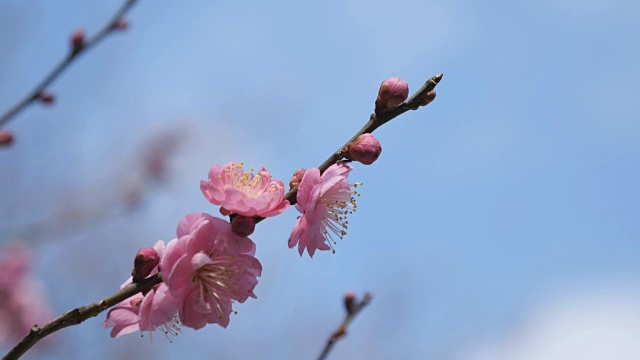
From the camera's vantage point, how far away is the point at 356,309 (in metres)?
2.56

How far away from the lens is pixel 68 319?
58.5 inches

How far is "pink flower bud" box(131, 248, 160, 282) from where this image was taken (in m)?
1.66

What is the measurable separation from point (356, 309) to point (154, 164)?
5.96 meters

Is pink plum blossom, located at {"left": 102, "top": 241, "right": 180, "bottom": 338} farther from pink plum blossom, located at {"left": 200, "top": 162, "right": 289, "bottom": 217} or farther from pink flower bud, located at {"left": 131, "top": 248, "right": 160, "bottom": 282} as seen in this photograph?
pink plum blossom, located at {"left": 200, "top": 162, "right": 289, "bottom": 217}

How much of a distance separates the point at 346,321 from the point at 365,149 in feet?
3.35

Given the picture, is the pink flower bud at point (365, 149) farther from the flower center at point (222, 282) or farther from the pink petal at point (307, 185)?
the flower center at point (222, 282)

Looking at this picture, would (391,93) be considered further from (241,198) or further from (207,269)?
(207,269)

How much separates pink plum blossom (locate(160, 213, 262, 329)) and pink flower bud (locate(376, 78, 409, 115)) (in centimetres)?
58

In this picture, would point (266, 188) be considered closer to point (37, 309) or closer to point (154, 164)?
point (37, 309)

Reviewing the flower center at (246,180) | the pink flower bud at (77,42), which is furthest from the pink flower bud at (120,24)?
the flower center at (246,180)

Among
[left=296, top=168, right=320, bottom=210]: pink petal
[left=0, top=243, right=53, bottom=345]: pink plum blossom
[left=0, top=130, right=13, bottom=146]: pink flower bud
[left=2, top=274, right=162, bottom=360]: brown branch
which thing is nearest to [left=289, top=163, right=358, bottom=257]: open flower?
[left=296, top=168, right=320, bottom=210]: pink petal

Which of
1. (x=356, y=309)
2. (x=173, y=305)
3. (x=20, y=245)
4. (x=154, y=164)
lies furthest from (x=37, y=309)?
(x=173, y=305)

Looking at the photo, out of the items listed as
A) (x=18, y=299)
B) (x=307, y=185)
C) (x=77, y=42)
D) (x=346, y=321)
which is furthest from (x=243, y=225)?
(x=18, y=299)

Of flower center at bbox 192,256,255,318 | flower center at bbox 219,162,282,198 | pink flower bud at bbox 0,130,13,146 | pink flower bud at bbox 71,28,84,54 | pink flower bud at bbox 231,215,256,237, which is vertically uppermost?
pink flower bud at bbox 71,28,84,54
